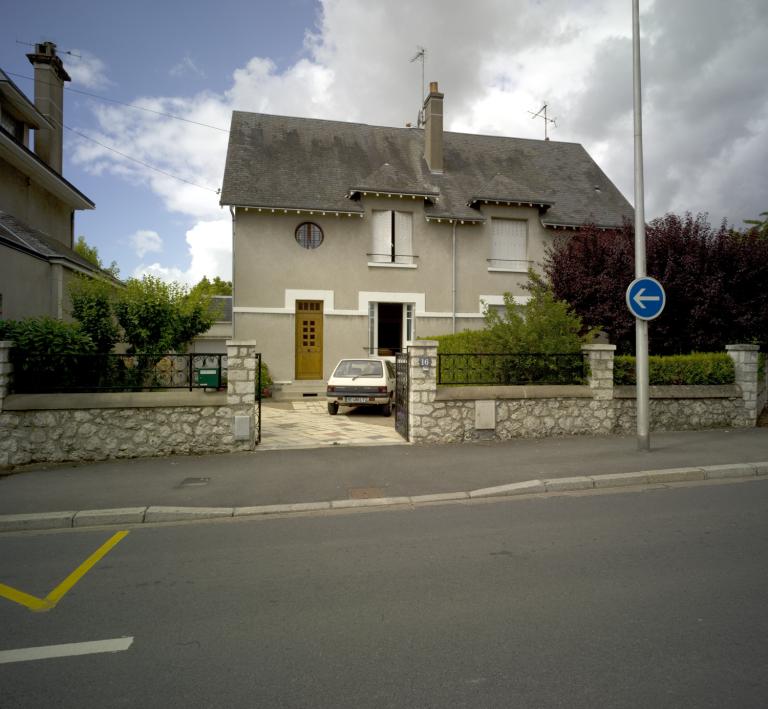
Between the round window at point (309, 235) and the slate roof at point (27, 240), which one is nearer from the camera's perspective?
the slate roof at point (27, 240)

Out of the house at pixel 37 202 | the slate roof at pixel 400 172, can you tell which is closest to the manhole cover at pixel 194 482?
the house at pixel 37 202

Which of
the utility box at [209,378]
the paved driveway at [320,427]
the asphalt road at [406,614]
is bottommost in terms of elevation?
the asphalt road at [406,614]

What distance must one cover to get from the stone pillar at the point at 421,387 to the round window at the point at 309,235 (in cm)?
920

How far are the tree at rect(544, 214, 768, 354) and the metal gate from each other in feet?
19.1

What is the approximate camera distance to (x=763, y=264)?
1226 centimetres

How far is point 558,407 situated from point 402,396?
9.58 ft

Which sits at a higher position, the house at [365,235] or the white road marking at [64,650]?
the house at [365,235]

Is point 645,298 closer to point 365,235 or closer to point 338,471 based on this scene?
point 338,471

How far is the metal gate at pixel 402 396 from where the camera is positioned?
33.3 feet

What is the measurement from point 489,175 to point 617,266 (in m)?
8.59

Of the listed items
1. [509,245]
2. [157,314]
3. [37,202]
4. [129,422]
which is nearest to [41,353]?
[129,422]

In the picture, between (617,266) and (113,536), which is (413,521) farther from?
(617,266)

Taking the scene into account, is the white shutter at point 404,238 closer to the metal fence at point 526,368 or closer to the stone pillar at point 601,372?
the metal fence at point 526,368

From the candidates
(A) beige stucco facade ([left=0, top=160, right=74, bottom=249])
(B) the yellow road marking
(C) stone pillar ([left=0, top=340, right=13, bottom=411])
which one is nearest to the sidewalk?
(C) stone pillar ([left=0, top=340, right=13, bottom=411])
